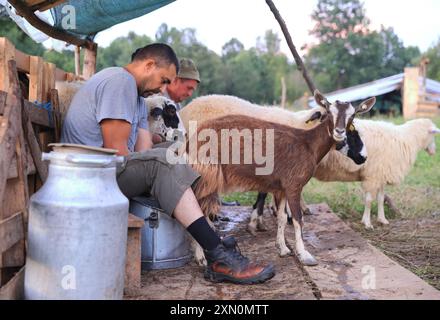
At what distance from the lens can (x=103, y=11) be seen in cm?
500

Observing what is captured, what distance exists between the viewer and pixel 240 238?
16.9ft

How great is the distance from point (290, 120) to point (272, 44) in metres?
76.2

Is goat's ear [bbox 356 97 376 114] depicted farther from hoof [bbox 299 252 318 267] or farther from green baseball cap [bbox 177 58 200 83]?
green baseball cap [bbox 177 58 200 83]

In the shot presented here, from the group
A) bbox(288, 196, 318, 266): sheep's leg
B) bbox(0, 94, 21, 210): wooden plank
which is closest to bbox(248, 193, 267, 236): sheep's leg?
bbox(288, 196, 318, 266): sheep's leg

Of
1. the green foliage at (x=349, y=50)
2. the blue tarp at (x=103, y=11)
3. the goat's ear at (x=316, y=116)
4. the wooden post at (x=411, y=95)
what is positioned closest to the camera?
the blue tarp at (x=103, y=11)

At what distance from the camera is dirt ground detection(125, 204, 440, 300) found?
3.13m

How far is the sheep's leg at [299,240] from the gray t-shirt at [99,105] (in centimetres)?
169

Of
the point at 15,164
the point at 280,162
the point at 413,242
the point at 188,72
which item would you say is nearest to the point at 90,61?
the point at 188,72

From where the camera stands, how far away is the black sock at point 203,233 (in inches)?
131

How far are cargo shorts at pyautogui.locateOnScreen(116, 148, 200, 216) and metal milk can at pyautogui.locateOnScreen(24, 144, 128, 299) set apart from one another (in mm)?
672

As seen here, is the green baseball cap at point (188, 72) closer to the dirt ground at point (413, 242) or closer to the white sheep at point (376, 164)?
the white sheep at point (376, 164)

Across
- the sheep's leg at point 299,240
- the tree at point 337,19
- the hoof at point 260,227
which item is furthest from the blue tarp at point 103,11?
the tree at point 337,19

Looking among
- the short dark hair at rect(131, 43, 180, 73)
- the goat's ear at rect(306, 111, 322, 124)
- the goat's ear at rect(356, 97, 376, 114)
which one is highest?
the short dark hair at rect(131, 43, 180, 73)
